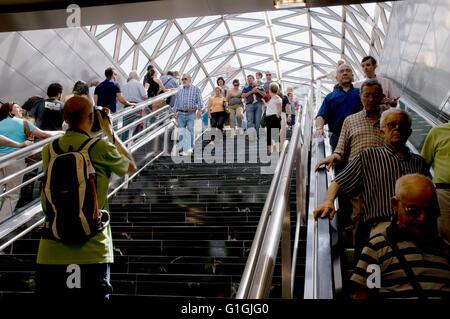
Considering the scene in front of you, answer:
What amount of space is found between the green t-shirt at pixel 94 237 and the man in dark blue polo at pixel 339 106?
3.01 m

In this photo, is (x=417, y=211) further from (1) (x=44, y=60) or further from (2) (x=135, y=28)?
(2) (x=135, y=28)

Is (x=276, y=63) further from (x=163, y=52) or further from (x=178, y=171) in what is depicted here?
(x=178, y=171)

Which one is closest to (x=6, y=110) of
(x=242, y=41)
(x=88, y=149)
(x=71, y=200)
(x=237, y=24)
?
(x=88, y=149)

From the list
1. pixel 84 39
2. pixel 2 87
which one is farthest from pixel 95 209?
pixel 84 39

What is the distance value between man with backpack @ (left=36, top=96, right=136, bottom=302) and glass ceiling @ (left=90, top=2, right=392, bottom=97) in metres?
13.0

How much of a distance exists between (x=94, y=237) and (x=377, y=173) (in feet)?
6.08

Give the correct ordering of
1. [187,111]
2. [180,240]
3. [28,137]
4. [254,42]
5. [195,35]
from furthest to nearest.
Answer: [254,42], [195,35], [187,111], [28,137], [180,240]

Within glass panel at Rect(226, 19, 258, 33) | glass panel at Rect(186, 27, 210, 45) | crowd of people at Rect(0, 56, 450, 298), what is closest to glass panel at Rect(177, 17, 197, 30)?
glass panel at Rect(186, 27, 210, 45)

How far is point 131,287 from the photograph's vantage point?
4184 millimetres

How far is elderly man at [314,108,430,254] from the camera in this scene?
3111 millimetres

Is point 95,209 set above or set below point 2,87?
below

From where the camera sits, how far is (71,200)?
2484mm

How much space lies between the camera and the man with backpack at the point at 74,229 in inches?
97.3
